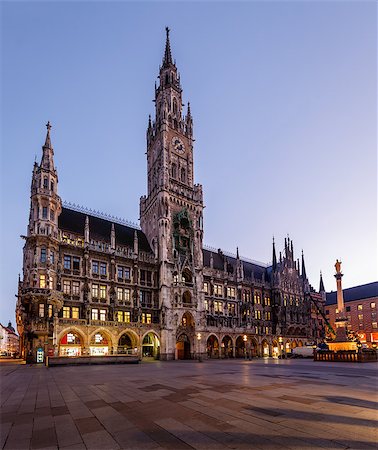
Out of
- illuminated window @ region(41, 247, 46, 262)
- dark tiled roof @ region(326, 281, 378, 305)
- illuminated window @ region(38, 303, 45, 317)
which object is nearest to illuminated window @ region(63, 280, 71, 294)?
illuminated window @ region(38, 303, 45, 317)

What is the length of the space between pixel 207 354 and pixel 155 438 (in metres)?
59.7

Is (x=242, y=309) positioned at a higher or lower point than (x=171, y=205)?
lower

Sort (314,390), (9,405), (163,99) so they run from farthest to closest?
(163,99), (314,390), (9,405)

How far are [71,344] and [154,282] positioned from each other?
16.9 meters

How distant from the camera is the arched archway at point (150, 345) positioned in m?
56.8

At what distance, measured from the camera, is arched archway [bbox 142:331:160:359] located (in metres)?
56.8

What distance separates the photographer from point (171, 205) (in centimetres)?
6412

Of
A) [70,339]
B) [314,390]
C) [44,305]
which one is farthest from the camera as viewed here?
[70,339]

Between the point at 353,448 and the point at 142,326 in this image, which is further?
the point at 142,326

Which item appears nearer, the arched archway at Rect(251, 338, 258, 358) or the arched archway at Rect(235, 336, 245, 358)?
the arched archway at Rect(235, 336, 245, 358)

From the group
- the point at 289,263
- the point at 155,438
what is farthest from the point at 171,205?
the point at 155,438

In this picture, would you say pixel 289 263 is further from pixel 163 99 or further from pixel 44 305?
pixel 44 305

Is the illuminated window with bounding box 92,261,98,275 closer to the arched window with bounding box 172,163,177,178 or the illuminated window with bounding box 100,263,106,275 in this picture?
the illuminated window with bounding box 100,263,106,275

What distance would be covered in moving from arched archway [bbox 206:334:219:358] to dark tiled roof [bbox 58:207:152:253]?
21.8 metres
